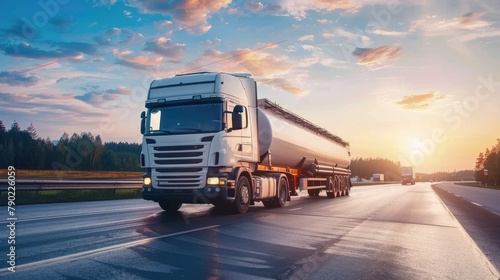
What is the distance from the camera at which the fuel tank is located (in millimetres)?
15320

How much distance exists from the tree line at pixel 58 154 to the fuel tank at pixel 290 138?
220 feet

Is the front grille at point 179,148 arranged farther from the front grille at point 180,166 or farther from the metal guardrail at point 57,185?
the metal guardrail at point 57,185

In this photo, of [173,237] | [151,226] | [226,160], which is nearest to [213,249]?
[173,237]

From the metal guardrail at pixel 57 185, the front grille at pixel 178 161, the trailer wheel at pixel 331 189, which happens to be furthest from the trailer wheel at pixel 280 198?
the metal guardrail at pixel 57 185

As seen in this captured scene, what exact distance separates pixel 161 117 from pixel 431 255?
8490 mm

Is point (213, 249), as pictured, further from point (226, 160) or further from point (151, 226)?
point (226, 160)

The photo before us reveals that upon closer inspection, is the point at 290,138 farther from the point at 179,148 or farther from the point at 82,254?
the point at 82,254

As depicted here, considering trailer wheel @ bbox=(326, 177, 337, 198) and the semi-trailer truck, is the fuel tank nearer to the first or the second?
the semi-trailer truck

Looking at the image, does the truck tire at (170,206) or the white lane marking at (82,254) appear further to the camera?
the truck tire at (170,206)

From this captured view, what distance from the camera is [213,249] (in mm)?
6969

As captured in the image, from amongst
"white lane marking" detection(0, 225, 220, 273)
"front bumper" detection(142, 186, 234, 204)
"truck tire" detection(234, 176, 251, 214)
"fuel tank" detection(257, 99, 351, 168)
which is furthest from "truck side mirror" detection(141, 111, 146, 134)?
"white lane marking" detection(0, 225, 220, 273)

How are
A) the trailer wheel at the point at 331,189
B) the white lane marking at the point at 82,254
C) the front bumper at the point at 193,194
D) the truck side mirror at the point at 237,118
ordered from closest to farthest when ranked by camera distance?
the white lane marking at the point at 82,254 < the front bumper at the point at 193,194 < the truck side mirror at the point at 237,118 < the trailer wheel at the point at 331,189

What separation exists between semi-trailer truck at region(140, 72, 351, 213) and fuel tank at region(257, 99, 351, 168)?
0.07 metres

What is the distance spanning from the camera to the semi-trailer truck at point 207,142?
12016 millimetres
